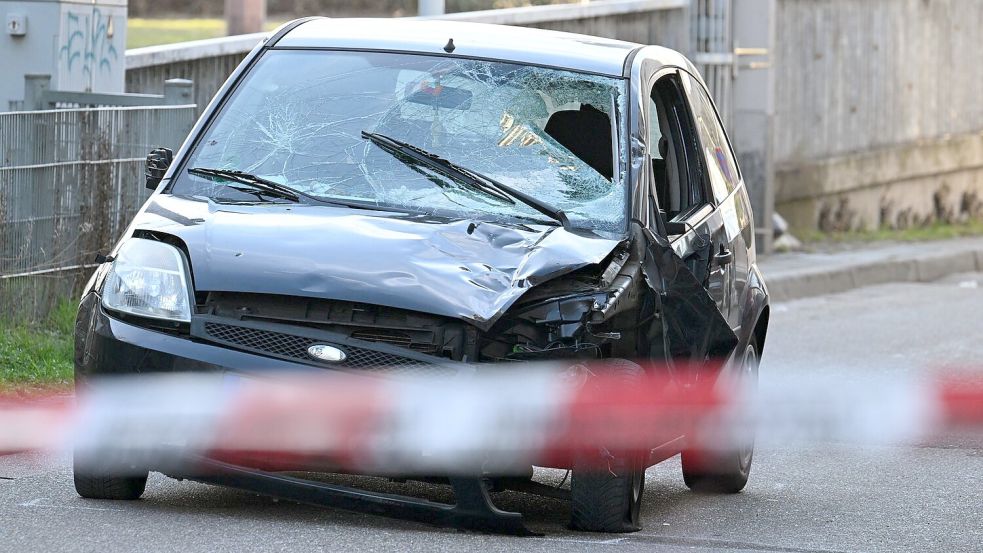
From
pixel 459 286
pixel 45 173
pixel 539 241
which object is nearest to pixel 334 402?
pixel 459 286

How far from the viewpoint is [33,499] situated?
5934 mm

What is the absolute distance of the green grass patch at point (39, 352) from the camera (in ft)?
26.8

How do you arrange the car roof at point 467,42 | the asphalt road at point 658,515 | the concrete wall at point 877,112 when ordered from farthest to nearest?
the concrete wall at point 877,112 < the car roof at point 467,42 < the asphalt road at point 658,515

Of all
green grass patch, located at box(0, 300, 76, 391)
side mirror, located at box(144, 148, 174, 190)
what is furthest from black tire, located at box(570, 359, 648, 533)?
green grass patch, located at box(0, 300, 76, 391)

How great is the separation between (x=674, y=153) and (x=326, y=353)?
2158 millimetres

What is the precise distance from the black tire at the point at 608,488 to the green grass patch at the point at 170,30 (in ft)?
71.0

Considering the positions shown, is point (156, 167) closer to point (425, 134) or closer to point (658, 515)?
point (425, 134)

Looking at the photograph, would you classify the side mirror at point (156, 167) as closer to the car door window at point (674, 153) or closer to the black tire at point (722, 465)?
the car door window at point (674, 153)

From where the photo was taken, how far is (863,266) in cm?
1622

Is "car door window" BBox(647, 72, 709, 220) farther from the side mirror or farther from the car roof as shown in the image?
the side mirror

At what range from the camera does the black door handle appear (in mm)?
6412

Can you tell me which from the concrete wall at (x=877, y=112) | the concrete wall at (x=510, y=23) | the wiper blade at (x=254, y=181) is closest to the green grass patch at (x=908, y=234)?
the concrete wall at (x=877, y=112)

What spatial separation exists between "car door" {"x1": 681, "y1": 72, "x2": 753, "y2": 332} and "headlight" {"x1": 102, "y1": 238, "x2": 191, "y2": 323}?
1972 mm

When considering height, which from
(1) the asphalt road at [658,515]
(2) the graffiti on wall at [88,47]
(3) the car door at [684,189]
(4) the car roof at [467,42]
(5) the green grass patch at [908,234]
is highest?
(2) the graffiti on wall at [88,47]
